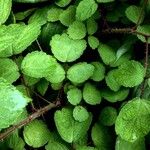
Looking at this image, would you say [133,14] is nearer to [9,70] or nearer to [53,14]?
[53,14]

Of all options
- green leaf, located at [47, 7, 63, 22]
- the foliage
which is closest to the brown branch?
the foliage

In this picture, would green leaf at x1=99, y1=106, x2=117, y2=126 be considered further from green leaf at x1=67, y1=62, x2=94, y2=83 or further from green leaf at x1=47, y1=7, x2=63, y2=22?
green leaf at x1=47, y1=7, x2=63, y2=22

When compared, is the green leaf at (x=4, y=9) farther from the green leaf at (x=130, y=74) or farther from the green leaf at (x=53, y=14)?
the green leaf at (x=130, y=74)

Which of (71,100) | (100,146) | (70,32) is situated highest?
(70,32)


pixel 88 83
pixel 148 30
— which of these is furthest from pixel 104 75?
pixel 148 30

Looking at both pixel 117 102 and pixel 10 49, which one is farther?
pixel 117 102

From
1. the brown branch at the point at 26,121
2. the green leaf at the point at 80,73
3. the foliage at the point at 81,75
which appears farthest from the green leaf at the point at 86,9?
the brown branch at the point at 26,121

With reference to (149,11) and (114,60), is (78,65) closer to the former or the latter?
(114,60)
